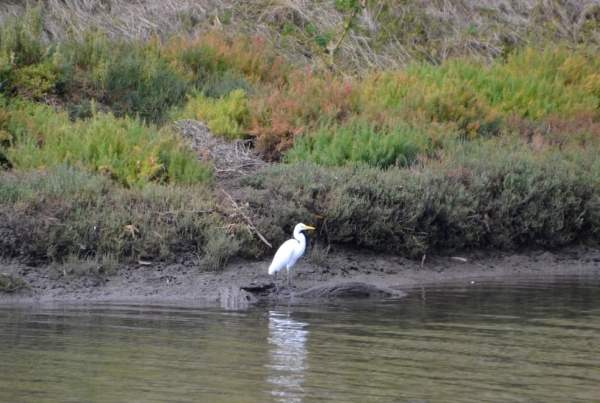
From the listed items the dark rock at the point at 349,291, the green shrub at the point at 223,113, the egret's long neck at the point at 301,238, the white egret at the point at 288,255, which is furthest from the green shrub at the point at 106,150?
the dark rock at the point at 349,291

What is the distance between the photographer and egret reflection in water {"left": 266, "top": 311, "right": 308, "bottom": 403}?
6194 mm

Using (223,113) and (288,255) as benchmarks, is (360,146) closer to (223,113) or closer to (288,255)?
(223,113)

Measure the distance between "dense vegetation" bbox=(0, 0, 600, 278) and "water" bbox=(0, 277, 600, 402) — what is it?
180 cm

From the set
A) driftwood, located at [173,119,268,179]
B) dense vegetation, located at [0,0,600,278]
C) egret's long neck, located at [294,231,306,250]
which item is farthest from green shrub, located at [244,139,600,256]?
egret's long neck, located at [294,231,306,250]

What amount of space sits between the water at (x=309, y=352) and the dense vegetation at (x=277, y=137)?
5.91 feet

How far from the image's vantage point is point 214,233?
10.9m

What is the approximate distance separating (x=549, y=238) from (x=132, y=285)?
6.30m

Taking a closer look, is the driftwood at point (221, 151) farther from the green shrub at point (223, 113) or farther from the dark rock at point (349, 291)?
the dark rock at point (349, 291)

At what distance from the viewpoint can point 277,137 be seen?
1420 cm

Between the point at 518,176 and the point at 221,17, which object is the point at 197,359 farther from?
the point at 221,17

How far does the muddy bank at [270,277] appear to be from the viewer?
995 centimetres

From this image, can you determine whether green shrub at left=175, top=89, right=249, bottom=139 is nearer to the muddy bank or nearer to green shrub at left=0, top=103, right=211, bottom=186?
green shrub at left=0, top=103, right=211, bottom=186

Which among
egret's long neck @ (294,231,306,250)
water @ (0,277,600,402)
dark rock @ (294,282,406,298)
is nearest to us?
water @ (0,277,600,402)

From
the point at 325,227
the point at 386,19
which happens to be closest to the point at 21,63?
the point at 325,227
